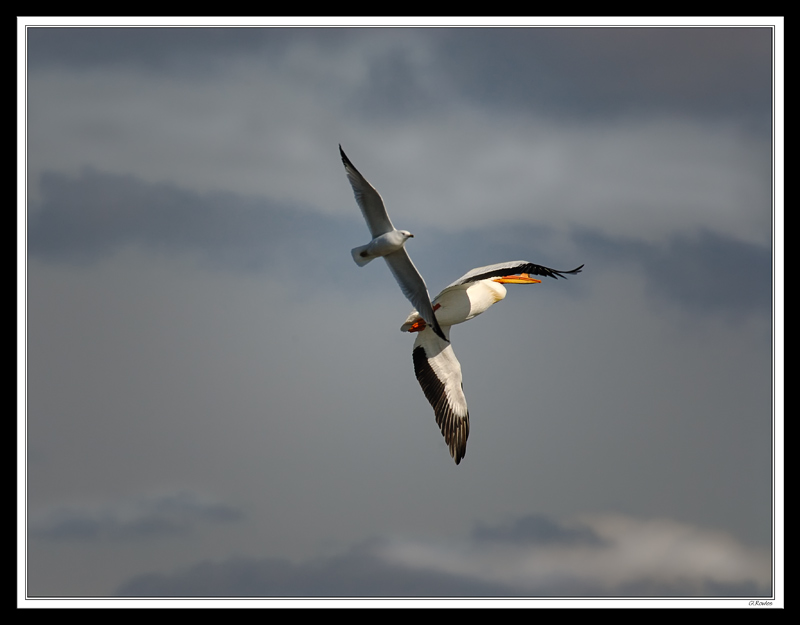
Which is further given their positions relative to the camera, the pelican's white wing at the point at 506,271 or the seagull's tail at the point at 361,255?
the pelican's white wing at the point at 506,271

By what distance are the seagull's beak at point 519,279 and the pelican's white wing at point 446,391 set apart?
6.31 feet

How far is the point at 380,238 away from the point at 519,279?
6.39 metres

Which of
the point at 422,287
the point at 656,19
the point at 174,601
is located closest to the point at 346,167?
the point at 422,287

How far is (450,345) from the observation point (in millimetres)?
23547

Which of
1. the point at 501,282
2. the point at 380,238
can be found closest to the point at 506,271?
the point at 501,282

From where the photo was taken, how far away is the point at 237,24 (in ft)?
75.3

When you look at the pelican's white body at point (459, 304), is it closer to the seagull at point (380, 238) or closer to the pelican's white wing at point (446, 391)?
the pelican's white wing at point (446, 391)

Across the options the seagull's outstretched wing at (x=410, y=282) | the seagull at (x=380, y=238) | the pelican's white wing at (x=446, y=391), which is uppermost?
the seagull at (x=380, y=238)

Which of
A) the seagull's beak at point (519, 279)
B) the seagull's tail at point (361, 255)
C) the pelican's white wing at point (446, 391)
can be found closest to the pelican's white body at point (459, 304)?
the seagull's beak at point (519, 279)

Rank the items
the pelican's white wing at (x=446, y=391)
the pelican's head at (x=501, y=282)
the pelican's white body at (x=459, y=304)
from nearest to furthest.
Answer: the pelican's white body at (x=459, y=304)
the pelican's head at (x=501, y=282)
the pelican's white wing at (x=446, y=391)

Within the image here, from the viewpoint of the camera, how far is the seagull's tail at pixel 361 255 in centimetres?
1866

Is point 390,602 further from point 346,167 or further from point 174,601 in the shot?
point 346,167

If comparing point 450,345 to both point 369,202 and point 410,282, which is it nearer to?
point 410,282

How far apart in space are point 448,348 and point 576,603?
700cm
